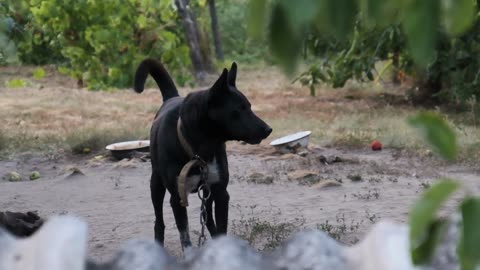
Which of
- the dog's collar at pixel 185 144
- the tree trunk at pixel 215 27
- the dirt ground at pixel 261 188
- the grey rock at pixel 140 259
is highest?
the grey rock at pixel 140 259

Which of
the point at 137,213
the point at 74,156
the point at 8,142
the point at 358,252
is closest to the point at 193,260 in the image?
the point at 358,252

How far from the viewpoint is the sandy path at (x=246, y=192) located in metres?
6.66

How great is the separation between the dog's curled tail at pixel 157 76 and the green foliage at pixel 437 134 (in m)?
5.11

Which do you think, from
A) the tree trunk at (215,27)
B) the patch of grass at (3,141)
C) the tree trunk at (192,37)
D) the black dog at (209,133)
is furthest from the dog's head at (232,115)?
the tree trunk at (215,27)

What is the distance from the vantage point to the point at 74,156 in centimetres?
1019

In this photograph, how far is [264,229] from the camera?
239 inches

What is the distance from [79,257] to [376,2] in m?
0.79

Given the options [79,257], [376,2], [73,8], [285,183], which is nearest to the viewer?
[376,2]

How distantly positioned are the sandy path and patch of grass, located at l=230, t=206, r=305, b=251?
11 cm

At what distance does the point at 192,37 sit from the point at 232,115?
13477 mm

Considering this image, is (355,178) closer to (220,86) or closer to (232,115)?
(232,115)

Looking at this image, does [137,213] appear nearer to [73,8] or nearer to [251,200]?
[251,200]

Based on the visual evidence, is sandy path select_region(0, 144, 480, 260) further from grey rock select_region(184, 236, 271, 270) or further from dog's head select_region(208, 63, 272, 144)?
grey rock select_region(184, 236, 271, 270)

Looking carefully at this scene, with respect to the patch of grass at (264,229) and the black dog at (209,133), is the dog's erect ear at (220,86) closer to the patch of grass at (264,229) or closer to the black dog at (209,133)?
the black dog at (209,133)
